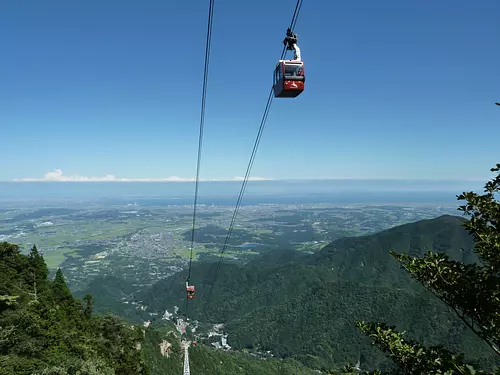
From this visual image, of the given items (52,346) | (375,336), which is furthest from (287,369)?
(375,336)

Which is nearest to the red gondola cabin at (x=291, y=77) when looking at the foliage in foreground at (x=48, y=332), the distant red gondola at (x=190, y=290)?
the foliage in foreground at (x=48, y=332)

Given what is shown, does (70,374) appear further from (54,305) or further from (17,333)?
(54,305)

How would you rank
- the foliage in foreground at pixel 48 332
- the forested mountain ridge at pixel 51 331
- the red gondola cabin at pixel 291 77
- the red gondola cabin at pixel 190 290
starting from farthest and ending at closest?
the red gondola cabin at pixel 190 290 < the forested mountain ridge at pixel 51 331 < the foliage in foreground at pixel 48 332 < the red gondola cabin at pixel 291 77

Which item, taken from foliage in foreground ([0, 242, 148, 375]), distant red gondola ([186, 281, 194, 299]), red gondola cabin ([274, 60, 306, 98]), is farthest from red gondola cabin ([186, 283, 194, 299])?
red gondola cabin ([274, 60, 306, 98])

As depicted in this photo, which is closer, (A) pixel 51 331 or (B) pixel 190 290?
(A) pixel 51 331

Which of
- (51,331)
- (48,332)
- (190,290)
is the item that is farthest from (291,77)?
(51,331)

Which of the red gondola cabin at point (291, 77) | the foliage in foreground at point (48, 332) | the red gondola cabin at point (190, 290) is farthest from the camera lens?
the red gondola cabin at point (190, 290)

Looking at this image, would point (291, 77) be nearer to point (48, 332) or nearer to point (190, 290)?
point (190, 290)

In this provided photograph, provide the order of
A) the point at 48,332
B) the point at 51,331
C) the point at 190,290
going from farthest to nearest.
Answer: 1. the point at 190,290
2. the point at 51,331
3. the point at 48,332

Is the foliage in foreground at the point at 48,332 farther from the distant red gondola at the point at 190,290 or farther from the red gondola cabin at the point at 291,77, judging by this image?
the red gondola cabin at the point at 291,77

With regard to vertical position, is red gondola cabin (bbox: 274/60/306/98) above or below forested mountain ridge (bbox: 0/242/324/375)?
above

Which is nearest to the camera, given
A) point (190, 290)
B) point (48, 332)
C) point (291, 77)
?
point (291, 77)

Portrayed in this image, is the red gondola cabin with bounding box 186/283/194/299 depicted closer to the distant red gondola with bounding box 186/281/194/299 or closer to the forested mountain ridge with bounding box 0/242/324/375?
the distant red gondola with bounding box 186/281/194/299
